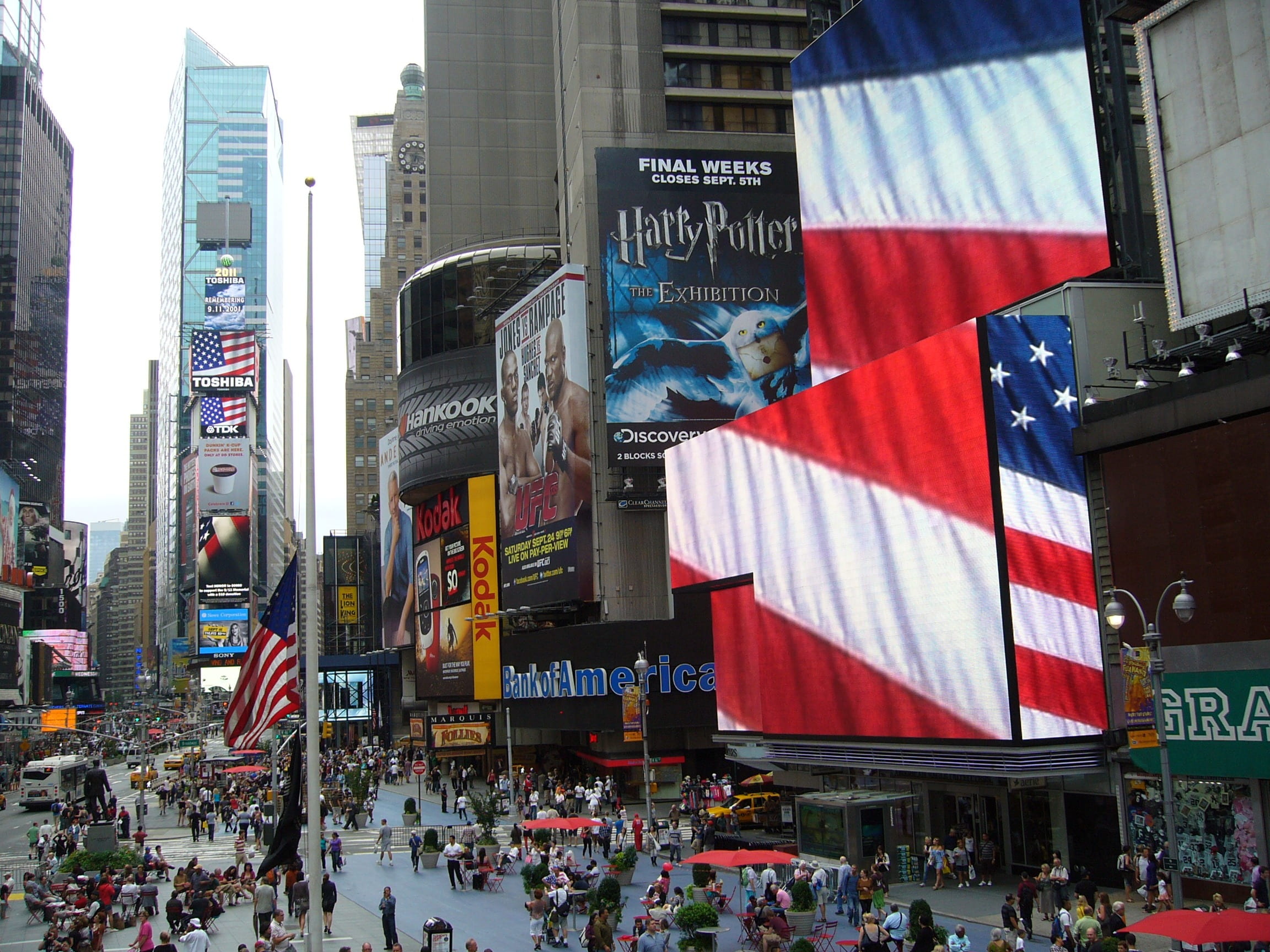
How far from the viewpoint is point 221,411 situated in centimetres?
17488

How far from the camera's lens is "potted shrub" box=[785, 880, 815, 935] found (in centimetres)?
2484

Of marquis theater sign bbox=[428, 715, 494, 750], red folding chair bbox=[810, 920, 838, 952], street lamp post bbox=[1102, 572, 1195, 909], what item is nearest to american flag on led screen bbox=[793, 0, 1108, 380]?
street lamp post bbox=[1102, 572, 1195, 909]

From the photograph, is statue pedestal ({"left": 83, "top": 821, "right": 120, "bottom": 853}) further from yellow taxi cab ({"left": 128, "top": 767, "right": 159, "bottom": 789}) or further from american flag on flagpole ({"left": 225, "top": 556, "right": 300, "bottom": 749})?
yellow taxi cab ({"left": 128, "top": 767, "right": 159, "bottom": 789})

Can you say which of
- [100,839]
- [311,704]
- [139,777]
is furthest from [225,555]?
[311,704]

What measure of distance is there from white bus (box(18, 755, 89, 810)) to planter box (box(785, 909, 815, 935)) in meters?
54.1

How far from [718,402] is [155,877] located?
3363 centimetres

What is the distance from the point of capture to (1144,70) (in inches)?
1228

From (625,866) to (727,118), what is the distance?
150 ft

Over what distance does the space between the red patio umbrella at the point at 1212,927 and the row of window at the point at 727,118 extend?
54.5m

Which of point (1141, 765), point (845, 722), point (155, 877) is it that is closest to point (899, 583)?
point (845, 722)

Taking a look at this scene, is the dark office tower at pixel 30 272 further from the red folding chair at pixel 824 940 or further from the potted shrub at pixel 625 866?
the red folding chair at pixel 824 940

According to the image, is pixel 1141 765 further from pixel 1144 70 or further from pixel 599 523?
pixel 599 523

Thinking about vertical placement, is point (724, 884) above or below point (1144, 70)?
below

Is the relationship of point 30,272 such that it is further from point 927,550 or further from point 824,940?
point 824,940
